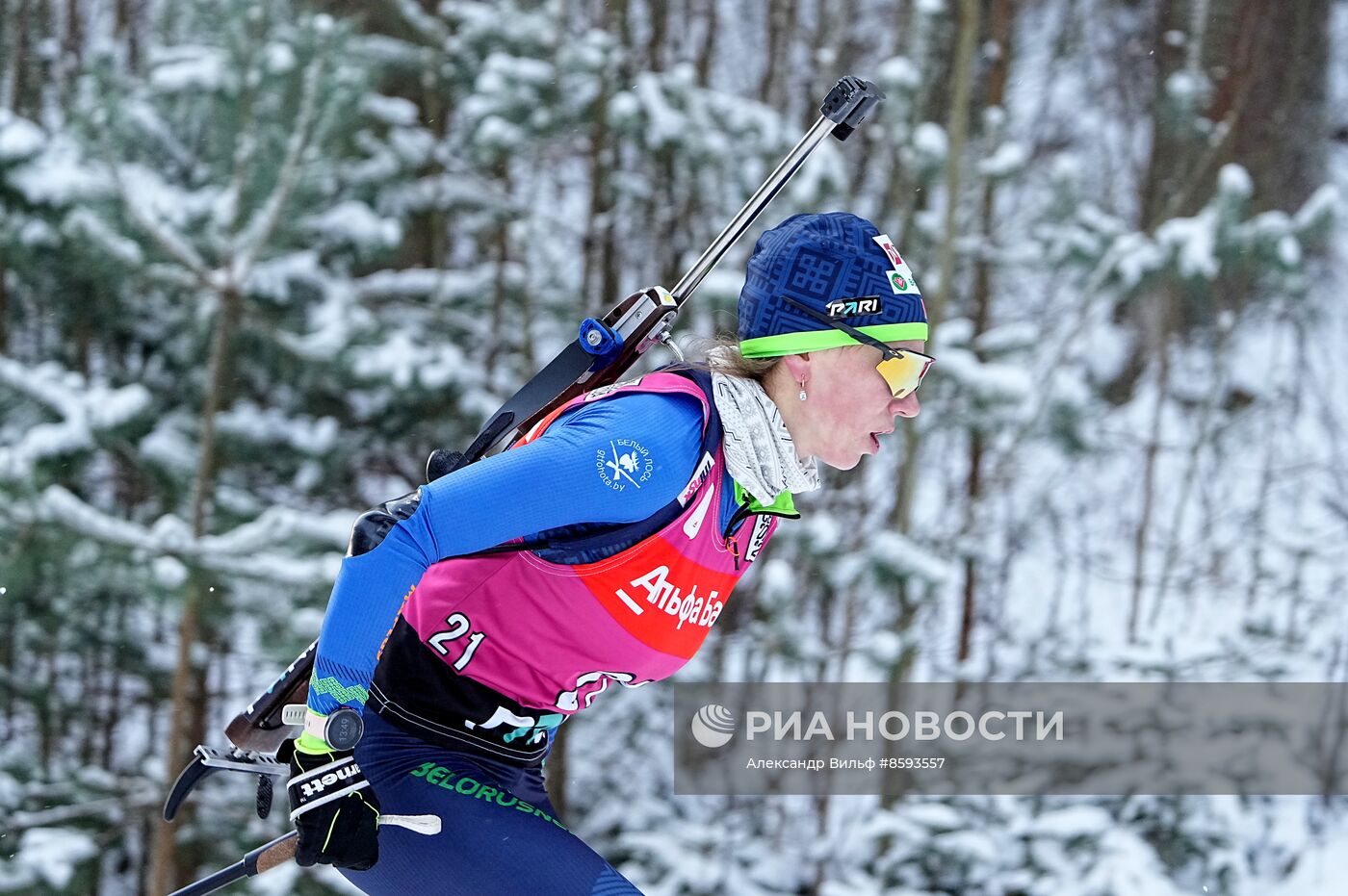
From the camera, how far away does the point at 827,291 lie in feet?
5.22

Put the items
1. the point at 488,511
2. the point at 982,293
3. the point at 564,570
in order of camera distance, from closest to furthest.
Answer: the point at 488,511
the point at 564,570
the point at 982,293

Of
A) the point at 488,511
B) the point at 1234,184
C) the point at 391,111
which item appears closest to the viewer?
the point at 488,511

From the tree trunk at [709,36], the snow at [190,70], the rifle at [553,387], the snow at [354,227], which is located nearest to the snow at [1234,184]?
the tree trunk at [709,36]

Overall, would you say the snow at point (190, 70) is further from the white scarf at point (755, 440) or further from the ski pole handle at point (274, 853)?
the white scarf at point (755, 440)

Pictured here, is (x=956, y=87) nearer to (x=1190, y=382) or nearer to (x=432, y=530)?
(x=1190, y=382)

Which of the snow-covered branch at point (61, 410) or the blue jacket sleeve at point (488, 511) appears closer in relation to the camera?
the blue jacket sleeve at point (488, 511)

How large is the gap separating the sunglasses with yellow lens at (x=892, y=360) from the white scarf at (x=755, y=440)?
0.11m

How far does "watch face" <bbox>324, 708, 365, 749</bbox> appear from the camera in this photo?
1.37 meters

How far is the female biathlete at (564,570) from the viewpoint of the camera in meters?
1.37

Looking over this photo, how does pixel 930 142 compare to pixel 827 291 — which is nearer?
pixel 827 291

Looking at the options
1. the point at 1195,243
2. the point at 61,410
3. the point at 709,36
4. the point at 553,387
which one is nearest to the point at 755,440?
the point at 553,387

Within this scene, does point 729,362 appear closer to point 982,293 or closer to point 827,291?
point 827,291

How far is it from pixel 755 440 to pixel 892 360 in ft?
0.68

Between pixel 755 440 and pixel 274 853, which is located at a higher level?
pixel 755 440
